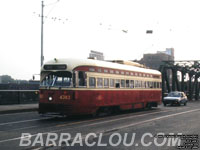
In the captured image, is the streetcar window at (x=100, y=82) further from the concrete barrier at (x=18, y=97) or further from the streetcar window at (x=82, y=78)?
the concrete barrier at (x=18, y=97)

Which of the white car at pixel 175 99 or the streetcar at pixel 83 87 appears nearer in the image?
the streetcar at pixel 83 87

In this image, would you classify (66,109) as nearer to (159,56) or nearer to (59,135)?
(59,135)

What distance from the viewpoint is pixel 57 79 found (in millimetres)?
17141

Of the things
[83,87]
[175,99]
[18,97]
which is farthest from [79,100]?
[175,99]

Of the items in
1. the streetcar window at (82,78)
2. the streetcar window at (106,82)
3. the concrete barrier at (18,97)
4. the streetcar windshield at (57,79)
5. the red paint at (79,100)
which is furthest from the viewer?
the concrete barrier at (18,97)

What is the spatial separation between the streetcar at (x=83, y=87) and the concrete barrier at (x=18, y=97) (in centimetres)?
773

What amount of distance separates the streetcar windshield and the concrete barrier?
7.81 metres

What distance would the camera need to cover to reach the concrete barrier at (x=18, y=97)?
24.8 meters

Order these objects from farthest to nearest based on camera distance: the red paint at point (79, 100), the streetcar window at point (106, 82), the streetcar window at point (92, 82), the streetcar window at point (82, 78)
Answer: the streetcar window at point (106, 82) < the streetcar window at point (92, 82) < the streetcar window at point (82, 78) < the red paint at point (79, 100)

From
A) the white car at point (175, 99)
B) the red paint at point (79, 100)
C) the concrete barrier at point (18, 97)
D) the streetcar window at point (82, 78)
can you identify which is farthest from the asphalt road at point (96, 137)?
the white car at point (175, 99)

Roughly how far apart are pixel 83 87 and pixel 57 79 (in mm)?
1305

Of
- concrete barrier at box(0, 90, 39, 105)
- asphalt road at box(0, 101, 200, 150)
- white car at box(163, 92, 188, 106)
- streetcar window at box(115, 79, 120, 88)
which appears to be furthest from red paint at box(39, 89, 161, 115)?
white car at box(163, 92, 188, 106)

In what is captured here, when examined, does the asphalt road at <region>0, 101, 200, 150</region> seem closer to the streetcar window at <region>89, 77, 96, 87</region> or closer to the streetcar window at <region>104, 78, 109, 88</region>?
the streetcar window at <region>89, 77, 96, 87</region>

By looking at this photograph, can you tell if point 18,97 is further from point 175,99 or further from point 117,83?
point 175,99
